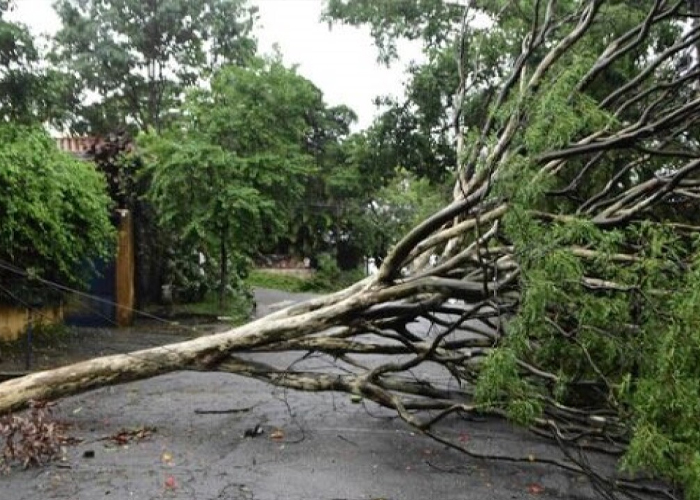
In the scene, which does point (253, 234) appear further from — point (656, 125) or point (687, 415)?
point (687, 415)

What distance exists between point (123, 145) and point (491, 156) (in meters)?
10.0

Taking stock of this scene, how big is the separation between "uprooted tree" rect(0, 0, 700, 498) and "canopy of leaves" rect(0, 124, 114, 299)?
3798mm

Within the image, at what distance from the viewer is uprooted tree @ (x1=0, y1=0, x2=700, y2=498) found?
395 cm

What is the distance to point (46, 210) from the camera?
9.13 meters

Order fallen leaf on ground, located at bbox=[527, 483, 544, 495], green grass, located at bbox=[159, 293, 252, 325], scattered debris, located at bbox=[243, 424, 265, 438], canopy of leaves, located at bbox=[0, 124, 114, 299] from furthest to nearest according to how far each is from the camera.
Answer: green grass, located at bbox=[159, 293, 252, 325] < canopy of leaves, located at bbox=[0, 124, 114, 299] < scattered debris, located at bbox=[243, 424, 265, 438] < fallen leaf on ground, located at bbox=[527, 483, 544, 495]

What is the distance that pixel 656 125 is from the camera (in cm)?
496

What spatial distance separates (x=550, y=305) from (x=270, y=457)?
242cm

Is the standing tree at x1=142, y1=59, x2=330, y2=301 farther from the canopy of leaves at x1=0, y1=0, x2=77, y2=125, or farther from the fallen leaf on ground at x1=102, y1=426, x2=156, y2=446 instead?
the fallen leaf on ground at x1=102, y1=426, x2=156, y2=446

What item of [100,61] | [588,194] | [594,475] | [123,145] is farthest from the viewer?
[100,61]

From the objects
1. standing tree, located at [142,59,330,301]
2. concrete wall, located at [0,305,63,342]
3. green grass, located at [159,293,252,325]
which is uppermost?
standing tree, located at [142,59,330,301]

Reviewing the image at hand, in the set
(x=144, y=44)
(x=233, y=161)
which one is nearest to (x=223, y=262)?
(x=233, y=161)

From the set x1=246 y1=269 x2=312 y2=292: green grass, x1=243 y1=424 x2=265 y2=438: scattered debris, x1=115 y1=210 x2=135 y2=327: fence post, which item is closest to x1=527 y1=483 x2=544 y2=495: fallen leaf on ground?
x1=243 y1=424 x2=265 y2=438: scattered debris

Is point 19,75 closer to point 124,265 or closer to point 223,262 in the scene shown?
point 124,265

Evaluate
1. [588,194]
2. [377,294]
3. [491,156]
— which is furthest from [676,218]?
[377,294]
